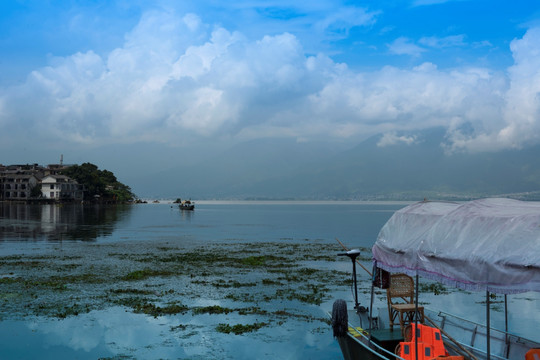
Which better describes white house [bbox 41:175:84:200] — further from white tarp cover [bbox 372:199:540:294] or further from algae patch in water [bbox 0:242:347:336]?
white tarp cover [bbox 372:199:540:294]

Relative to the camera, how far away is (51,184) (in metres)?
135

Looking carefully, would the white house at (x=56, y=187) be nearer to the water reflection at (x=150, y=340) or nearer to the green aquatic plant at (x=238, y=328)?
the water reflection at (x=150, y=340)

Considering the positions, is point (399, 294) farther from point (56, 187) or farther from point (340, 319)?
point (56, 187)

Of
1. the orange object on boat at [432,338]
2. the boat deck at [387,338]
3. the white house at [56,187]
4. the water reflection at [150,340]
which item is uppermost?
the white house at [56,187]

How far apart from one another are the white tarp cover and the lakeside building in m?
137

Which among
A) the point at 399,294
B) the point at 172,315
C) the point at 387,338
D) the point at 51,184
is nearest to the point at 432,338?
the point at 387,338

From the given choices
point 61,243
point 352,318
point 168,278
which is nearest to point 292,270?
point 168,278

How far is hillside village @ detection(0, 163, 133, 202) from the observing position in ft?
443

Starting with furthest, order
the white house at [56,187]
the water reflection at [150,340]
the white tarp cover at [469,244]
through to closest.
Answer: the white house at [56,187]
the water reflection at [150,340]
the white tarp cover at [469,244]

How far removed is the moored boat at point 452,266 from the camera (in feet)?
26.3

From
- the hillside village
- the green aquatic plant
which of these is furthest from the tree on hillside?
the green aquatic plant

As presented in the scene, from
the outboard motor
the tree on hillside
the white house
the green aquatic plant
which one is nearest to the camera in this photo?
the outboard motor

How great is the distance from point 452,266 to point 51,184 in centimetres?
14183

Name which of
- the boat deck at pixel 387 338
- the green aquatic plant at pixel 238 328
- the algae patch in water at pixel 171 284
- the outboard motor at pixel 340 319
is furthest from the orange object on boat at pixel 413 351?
the algae patch in water at pixel 171 284
